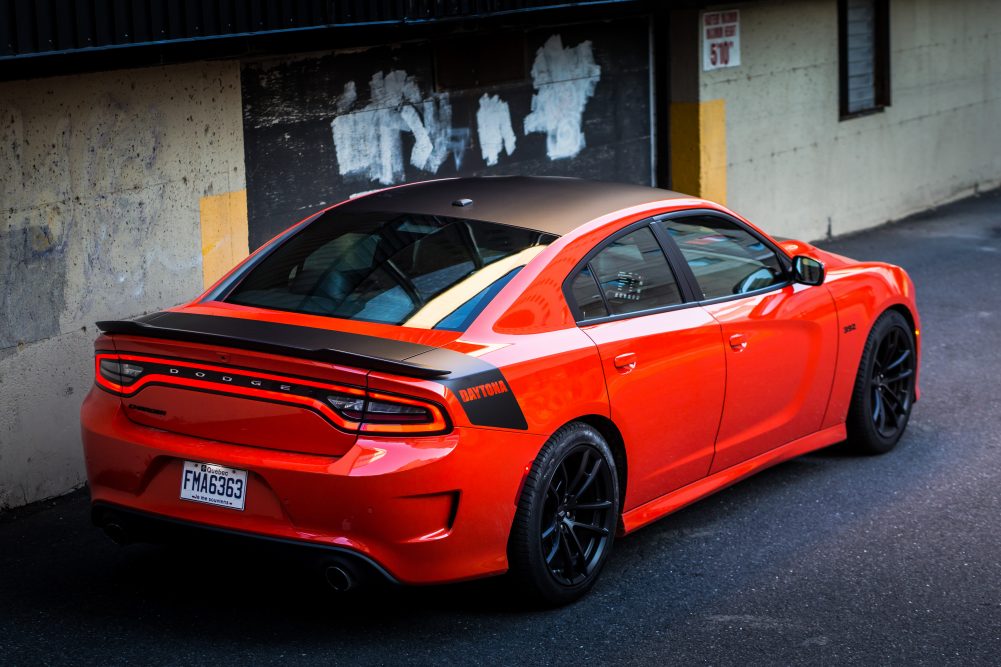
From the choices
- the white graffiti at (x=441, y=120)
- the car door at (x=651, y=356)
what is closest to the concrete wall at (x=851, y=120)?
the white graffiti at (x=441, y=120)

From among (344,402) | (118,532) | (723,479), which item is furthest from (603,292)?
(118,532)

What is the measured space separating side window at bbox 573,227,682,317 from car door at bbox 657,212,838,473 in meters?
0.15

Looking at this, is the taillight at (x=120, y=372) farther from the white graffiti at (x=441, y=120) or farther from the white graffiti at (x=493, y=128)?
the white graffiti at (x=493, y=128)

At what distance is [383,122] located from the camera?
9.41 meters

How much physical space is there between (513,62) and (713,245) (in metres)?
4.40

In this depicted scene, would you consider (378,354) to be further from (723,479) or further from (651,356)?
(723,479)

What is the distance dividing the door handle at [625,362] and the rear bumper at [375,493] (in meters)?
0.56

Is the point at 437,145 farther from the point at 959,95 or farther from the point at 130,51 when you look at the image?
the point at 959,95

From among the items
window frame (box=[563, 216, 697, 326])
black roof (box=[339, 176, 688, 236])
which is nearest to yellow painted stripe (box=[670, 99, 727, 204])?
black roof (box=[339, 176, 688, 236])

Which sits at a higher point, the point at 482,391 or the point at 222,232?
the point at 222,232

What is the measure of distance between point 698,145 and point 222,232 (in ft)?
17.6

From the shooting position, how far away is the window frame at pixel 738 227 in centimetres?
612

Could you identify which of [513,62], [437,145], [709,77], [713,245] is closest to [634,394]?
[713,245]

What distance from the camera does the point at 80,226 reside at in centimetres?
727
